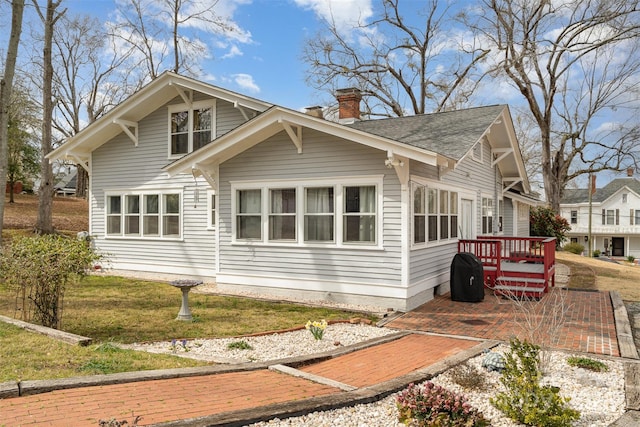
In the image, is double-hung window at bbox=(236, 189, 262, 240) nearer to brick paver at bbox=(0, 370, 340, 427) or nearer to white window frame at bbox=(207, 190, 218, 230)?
white window frame at bbox=(207, 190, 218, 230)

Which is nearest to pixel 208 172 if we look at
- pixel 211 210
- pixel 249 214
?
pixel 249 214

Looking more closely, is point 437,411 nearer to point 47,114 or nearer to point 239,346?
point 239,346

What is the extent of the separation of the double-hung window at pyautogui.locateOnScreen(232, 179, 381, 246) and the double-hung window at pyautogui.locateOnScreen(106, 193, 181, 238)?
321cm

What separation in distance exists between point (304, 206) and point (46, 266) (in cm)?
516

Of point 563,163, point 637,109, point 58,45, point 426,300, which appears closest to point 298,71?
point 58,45

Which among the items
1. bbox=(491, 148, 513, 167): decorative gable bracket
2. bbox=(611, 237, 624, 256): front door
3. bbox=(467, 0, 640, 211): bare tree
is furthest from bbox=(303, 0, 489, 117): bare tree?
bbox=(611, 237, 624, 256): front door

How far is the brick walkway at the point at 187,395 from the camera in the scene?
3.51 m

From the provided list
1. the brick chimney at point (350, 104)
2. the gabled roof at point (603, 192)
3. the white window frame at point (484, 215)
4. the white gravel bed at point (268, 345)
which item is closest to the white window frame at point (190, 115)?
the brick chimney at point (350, 104)

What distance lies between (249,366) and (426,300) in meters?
5.72

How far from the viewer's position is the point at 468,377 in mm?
4801

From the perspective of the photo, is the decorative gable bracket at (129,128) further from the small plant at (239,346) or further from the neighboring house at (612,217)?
the neighboring house at (612,217)

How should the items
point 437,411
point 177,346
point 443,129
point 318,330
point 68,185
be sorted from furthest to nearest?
1. point 68,185
2. point 443,129
3. point 318,330
4. point 177,346
5. point 437,411

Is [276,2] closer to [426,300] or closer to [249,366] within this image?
[426,300]

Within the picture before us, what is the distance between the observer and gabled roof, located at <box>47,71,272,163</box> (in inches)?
472
